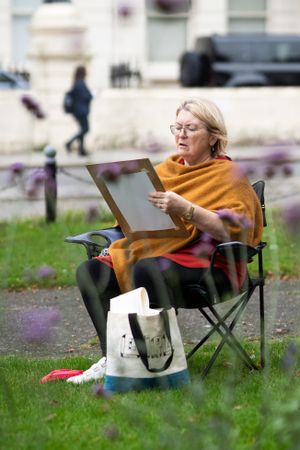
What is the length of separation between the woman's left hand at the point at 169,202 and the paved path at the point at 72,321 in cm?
90

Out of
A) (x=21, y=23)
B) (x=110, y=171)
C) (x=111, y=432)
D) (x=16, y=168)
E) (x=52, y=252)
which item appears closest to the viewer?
(x=111, y=432)

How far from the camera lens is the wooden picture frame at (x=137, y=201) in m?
5.30

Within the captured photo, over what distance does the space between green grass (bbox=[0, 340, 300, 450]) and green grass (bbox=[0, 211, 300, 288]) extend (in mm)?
2393

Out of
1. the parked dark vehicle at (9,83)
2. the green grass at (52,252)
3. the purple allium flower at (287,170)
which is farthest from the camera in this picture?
the parked dark vehicle at (9,83)

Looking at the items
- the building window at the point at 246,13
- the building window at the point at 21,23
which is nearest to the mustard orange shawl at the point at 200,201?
the building window at the point at 21,23

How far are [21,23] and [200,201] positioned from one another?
82.0 feet

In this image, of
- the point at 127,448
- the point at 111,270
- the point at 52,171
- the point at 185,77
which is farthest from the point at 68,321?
the point at 185,77

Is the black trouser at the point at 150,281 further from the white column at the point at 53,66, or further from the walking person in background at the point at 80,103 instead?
the white column at the point at 53,66

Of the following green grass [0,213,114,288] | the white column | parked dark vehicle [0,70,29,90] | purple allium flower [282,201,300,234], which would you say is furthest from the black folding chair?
parked dark vehicle [0,70,29,90]

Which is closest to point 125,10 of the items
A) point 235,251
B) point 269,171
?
point 269,171

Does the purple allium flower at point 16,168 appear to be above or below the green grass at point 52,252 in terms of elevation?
above

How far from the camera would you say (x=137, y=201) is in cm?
552

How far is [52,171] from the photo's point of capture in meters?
11.4

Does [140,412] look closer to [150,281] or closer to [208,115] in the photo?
[150,281]
